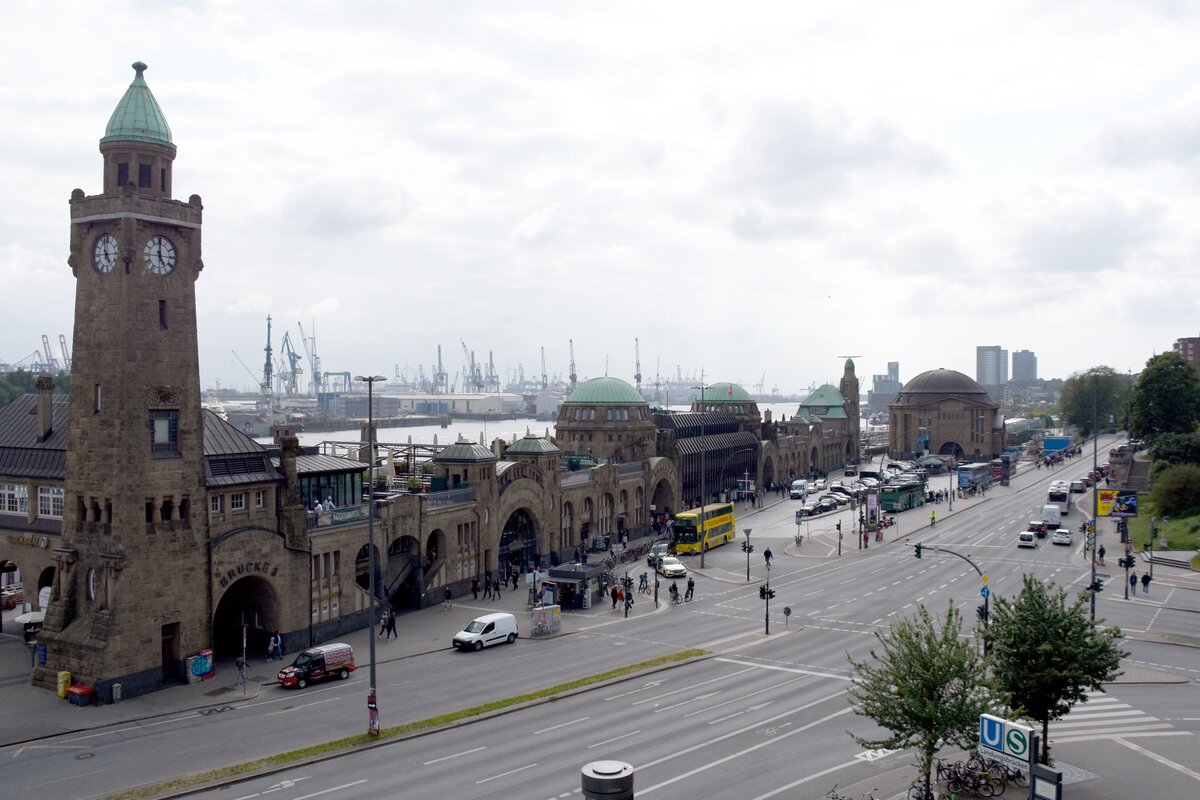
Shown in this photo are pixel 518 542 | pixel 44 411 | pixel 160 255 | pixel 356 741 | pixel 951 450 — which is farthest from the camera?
pixel 951 450

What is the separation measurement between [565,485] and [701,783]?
49787 mm

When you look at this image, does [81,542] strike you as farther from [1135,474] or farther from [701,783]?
[1135,474]

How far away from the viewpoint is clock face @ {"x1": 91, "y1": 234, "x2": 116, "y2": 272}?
45.5m

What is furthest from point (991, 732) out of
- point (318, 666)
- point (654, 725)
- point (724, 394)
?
point (724, 394)

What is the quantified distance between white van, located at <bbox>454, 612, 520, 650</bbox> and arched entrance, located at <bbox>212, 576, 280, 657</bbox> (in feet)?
32.0

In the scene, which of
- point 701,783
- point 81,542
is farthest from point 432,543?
point 701,783

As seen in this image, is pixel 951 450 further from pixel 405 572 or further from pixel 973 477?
pixel 405 572

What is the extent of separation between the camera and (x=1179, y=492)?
89312mm

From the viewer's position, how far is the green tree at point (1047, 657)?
30.0m

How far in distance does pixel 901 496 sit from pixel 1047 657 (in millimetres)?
84720

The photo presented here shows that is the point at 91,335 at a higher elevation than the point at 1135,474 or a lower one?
higher

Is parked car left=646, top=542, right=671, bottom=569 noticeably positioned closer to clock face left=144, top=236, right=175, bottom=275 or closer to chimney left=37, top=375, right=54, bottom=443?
clock face left=144, top=236, right=175, bottom=275

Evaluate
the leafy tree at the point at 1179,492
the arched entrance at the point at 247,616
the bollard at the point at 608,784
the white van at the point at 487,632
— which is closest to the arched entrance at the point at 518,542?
the white van at the point at 487,632

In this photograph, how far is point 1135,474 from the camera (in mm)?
115375
